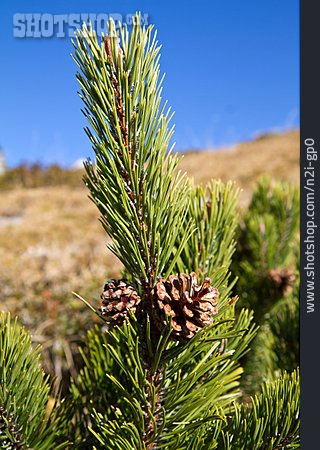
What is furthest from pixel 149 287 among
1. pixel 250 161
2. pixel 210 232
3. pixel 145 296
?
pixel 250 161

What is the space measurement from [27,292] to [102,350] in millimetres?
2759

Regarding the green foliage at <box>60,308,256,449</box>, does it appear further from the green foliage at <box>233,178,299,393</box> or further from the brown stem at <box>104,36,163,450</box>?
the green foliage at <box>233,178,299,393</box>

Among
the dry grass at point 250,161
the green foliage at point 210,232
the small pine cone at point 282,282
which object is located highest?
the dry grass at point 250,161

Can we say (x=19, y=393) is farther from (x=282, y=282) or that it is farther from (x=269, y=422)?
(x=282, y=282)

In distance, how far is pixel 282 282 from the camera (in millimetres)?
1811

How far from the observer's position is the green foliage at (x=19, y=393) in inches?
37.4

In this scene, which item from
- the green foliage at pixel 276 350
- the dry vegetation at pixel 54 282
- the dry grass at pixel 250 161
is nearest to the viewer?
the green foliage at pixel 276 350

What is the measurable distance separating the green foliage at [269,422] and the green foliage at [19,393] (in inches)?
15.2

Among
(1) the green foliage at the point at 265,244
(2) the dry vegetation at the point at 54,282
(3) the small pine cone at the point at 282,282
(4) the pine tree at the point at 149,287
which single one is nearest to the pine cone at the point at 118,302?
(4) the pine tree at the point at 149,287

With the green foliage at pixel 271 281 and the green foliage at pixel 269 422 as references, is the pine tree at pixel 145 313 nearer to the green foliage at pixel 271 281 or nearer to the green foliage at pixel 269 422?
Result: the green foliage at pixel 269 422

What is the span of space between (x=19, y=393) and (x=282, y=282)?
1135mm

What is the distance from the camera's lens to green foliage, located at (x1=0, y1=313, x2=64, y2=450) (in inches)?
37.4
